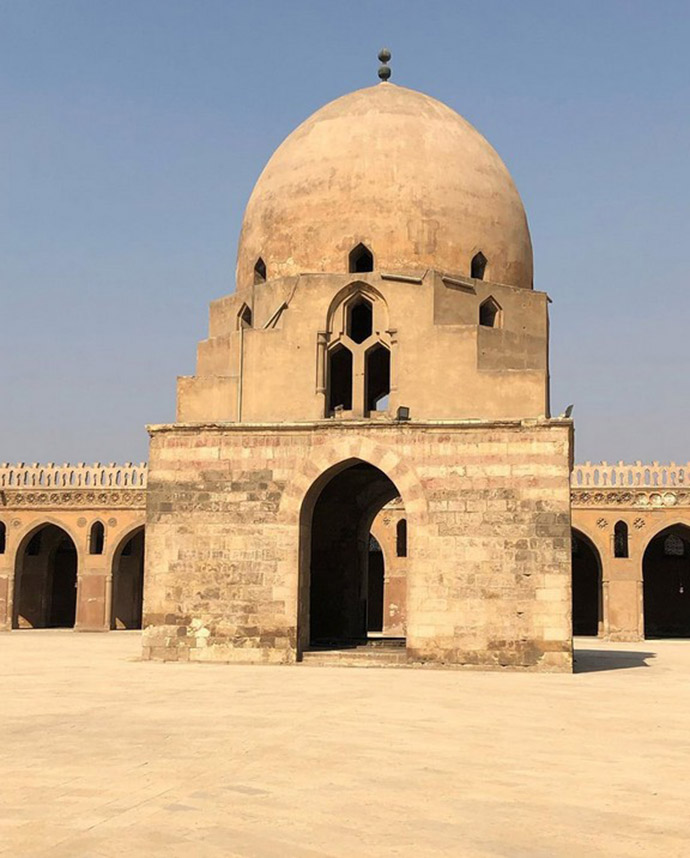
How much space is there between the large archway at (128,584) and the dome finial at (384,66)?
545 inches

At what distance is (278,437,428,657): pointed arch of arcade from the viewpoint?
43.1 ft

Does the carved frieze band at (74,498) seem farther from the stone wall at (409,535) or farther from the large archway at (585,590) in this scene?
the stone wall at (409,535)

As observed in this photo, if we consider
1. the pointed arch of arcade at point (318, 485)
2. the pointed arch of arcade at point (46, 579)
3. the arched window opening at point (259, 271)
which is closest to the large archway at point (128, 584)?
the pointed arch of arcade at point (46, 579)

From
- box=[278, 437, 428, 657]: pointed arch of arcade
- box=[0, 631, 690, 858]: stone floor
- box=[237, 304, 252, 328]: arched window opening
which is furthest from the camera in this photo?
box=[237, 304, 252, 328]: arched window opening

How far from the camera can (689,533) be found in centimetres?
2555

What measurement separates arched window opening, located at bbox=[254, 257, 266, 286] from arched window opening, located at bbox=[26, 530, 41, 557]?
15.3 meters

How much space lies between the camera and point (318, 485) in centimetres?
1371

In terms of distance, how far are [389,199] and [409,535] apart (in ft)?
16.3

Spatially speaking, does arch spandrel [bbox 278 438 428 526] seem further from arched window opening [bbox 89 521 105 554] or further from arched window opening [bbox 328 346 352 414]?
arched window opening [bbox 89 521 105 554]

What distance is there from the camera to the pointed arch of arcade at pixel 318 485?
13133 mm

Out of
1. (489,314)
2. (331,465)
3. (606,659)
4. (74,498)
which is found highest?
(489,314)

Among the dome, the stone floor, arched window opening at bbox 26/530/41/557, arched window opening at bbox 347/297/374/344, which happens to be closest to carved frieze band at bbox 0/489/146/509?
arched window opening at bbox 26/530/41/557

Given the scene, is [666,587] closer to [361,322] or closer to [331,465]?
[361,322]

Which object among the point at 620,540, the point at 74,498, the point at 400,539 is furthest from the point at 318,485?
the point at 74,498
